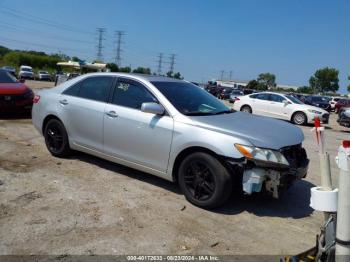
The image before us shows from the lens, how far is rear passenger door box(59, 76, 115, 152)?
6227 mm

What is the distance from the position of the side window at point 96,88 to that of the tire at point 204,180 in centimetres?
192

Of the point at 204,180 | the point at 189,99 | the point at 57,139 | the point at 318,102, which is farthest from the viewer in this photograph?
the point at 318,102

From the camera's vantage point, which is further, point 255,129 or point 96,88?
point 96,88

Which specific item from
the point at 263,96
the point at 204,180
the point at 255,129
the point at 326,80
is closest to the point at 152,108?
the point at 204,180

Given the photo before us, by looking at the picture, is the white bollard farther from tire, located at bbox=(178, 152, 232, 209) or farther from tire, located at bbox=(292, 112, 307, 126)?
tire, located at bbox=(292, 112, 307, 126)

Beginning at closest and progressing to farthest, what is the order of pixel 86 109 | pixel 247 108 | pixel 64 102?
pixel 86 109
pixel 64 102
pixel 247 108

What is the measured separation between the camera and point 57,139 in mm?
6965

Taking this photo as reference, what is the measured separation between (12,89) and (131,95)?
6.95 m

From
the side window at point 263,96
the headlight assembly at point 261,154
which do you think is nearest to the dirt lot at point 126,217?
the headlight assembly at point 261,154

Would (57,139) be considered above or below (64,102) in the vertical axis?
below

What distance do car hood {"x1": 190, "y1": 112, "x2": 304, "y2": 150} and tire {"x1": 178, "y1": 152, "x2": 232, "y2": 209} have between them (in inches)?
16.2

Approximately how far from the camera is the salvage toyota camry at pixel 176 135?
188 inches

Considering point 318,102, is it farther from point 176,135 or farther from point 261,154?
point 261,154

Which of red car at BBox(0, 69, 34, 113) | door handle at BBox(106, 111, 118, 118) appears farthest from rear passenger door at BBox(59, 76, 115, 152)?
red car at BBox(0, 69, 34, 113)
